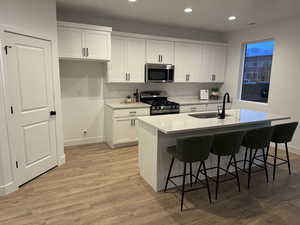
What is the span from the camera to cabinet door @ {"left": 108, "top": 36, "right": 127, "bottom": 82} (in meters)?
4.32

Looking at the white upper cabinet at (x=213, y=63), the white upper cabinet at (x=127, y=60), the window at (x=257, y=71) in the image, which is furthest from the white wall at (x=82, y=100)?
the window at (x=257, y=71)

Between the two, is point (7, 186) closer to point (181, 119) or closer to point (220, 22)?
point (181, 119)

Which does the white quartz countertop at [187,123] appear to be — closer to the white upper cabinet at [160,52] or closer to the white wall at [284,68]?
the white wall at [284,68]

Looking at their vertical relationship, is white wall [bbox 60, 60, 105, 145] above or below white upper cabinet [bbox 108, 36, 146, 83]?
below

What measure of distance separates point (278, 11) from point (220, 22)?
3.82ft

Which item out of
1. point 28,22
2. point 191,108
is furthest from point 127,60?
point 28,22

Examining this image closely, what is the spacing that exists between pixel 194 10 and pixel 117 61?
6.03 feet

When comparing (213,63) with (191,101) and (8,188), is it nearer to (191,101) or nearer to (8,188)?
(191,101)

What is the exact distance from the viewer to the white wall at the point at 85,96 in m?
4.29

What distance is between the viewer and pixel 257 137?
2.82 metres

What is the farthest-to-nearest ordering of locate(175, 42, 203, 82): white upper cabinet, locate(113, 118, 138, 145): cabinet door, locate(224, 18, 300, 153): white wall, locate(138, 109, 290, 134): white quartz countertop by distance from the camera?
1. locate(175, 42, 203, 82): white upper cabinet
2. locate(113, 118, 138, 145): cabinet door
3. locate(224, 18, 300, 153): white wall
4. locate(138, 109, 290, 134): white quartz countertop

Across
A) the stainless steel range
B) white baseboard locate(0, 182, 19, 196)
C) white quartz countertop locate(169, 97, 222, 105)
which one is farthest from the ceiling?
white baseboard locate(0, 182, 19, 196)

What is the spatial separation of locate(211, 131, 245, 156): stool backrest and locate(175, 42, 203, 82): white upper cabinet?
278cm

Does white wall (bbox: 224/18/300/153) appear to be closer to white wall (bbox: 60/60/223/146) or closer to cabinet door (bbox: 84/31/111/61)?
white wall (bbox: 60/60/223/146)
